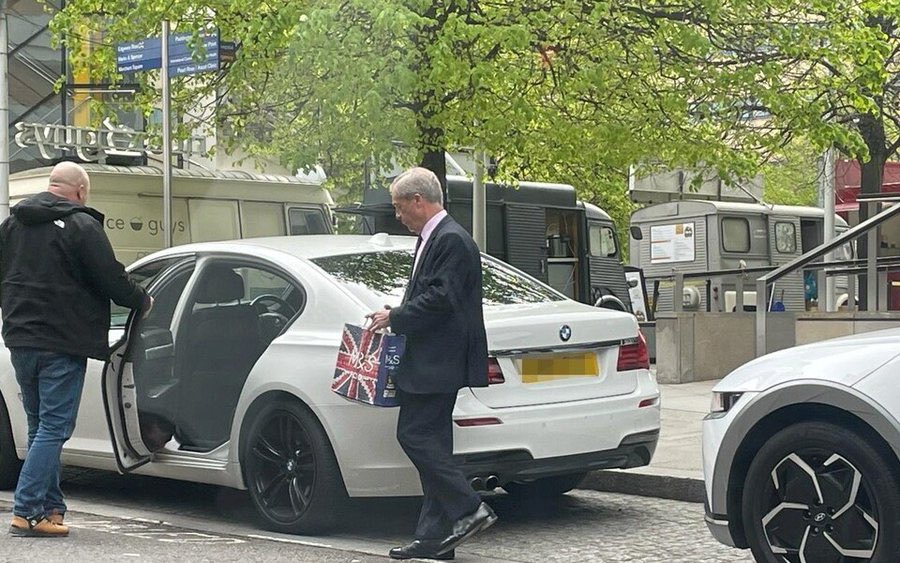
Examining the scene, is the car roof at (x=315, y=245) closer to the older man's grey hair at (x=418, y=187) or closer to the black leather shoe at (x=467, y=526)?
the older man's grey hair at (x=418, y=187)

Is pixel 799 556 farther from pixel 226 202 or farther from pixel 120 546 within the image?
pixel 226 202

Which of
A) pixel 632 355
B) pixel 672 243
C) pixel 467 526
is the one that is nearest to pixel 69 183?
pixel 467 526

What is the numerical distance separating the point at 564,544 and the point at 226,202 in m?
14.3

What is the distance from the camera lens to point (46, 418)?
717 centimetres

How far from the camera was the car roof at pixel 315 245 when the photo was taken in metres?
7.79

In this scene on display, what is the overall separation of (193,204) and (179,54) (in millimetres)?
5053

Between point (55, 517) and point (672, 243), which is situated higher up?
point (672, 243)

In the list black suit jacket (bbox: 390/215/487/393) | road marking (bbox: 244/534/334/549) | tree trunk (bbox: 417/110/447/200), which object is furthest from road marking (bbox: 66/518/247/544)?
tree trunk (bbox: 417/110/447/200)

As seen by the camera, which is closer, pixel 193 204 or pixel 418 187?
pixel 418 187

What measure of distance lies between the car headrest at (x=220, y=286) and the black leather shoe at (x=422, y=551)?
2.16 m

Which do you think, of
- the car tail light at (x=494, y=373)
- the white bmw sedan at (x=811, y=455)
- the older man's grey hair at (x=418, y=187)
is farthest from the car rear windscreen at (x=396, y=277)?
the white bmw sedan at (x=811, y=455)

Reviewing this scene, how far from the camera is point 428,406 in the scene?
645 centimetres

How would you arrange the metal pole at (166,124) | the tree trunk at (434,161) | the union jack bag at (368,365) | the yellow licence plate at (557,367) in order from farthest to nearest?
the tree trunk at (434,161), the metal pole at (166,124), the yellow licence plate at (557,367), the union jack bag at (368,365)

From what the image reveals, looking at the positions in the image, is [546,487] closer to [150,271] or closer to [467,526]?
[467,526]
